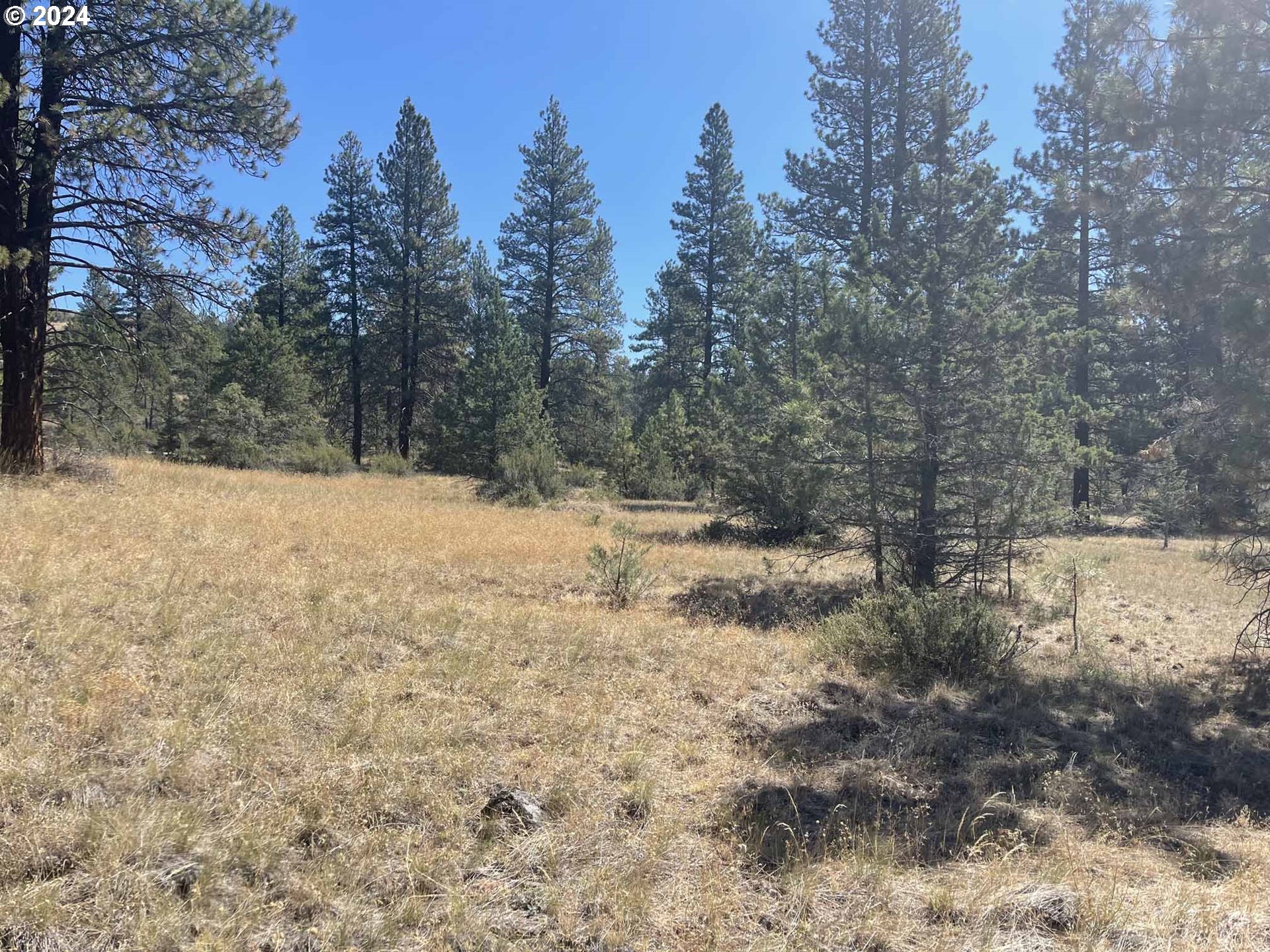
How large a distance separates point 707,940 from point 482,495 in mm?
17369

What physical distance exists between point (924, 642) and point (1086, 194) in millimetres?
4988

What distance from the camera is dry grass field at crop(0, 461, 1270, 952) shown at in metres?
2.48

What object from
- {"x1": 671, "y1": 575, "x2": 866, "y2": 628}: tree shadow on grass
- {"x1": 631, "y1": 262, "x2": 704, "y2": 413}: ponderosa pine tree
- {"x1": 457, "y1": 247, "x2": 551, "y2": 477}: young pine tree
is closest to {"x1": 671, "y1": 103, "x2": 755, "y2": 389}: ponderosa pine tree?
{"x1": 631, "y1": 262, "x2": 704, "y2": 413}: ponderosa pine tree

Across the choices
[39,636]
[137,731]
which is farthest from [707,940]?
[39,636]

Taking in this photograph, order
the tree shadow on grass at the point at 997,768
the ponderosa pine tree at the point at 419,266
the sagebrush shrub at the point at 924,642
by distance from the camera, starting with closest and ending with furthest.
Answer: the tree shadow on grass at the point at 997,768
the sagebrush shrub at the point at 924,642
the ponderosa pine tree at the point at 419,266

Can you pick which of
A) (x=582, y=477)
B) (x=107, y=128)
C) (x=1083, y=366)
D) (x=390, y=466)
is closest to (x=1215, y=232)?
(x=107, y=128)

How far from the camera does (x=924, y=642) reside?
6.27 m

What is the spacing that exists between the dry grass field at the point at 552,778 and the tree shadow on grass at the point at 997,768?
27mm

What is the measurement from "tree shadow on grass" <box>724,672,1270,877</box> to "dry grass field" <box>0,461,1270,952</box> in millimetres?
27

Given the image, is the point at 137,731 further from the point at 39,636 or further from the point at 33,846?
the point at 39,636

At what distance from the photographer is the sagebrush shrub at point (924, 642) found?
243 inches

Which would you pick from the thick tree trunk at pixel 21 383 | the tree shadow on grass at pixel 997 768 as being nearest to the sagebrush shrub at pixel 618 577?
the tree shadow on grass at pixel 997 768

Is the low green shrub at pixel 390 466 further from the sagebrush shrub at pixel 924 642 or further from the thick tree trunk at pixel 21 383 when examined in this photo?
the sagebrush shrub at pixel 924 642

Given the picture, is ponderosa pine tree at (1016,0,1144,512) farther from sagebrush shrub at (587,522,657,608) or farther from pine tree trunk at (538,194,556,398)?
pine tree trunk at (538,194,556,398)
